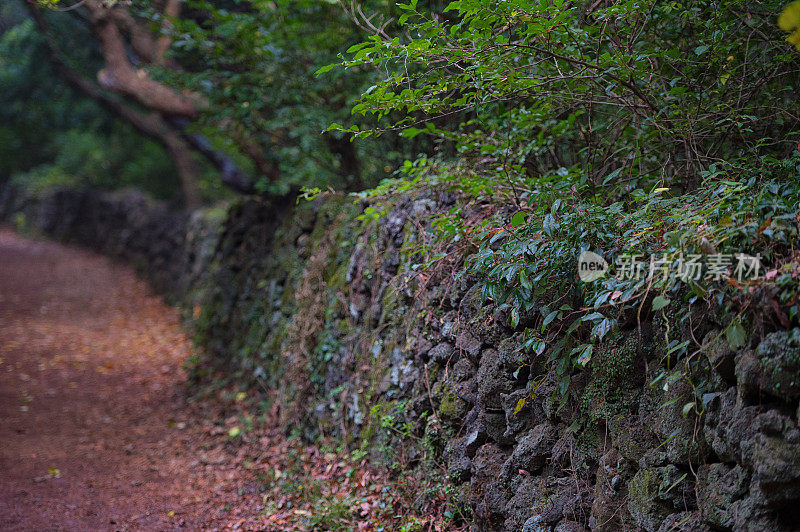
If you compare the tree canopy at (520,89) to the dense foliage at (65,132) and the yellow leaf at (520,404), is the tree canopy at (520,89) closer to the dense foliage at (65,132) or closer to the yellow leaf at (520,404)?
the yellow leaf at (520,404)

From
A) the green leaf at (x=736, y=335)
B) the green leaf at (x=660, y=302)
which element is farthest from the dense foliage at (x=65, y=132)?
the green leaf at (x=736, y=335)

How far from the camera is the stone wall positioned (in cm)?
201

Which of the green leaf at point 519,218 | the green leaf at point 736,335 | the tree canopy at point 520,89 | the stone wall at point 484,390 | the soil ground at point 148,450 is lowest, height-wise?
the soil ground at point 148,450

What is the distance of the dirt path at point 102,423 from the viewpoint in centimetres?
441

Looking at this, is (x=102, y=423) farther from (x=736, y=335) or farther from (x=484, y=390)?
(x=736, y=335)

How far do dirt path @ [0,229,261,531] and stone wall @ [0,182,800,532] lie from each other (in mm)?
776

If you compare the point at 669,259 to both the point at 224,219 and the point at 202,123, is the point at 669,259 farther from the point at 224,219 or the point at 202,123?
the point at 224,219

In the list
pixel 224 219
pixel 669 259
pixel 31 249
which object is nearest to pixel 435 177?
pixel 669 259

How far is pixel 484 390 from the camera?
3.22m

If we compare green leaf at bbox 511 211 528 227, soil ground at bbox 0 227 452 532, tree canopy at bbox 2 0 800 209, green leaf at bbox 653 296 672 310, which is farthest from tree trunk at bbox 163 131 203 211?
green leaf at bbox 653 296 672 310

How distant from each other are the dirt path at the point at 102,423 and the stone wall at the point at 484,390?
0.78 metres

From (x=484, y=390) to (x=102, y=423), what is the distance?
183 inches

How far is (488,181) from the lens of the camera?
11.2 ft

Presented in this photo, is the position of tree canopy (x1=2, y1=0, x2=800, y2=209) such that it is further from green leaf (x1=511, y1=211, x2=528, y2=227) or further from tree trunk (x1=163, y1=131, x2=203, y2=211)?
tree trunk (x1=163, y1=131, x2=203, y2=211)
